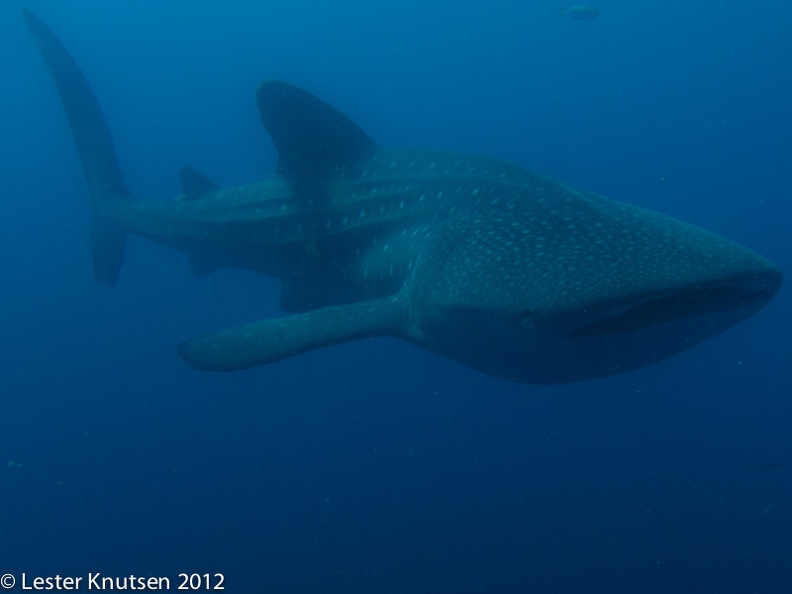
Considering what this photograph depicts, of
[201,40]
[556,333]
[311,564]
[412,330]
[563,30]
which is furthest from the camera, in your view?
[201,40]

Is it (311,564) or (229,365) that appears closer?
(229,365)

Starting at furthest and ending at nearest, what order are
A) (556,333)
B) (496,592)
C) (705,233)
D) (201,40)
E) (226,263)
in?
(201,40) → (496,592) → (226,263) → (705,233) → (556,333)

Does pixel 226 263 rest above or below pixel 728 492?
above

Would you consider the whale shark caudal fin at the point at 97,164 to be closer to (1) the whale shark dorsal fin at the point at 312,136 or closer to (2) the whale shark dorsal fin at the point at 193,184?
(2) the whale shark dorsal fin at the point at 193,184

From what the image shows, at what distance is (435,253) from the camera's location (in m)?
3.92

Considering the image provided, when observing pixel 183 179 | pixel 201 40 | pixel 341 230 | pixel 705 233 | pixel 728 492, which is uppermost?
pixel 201 40

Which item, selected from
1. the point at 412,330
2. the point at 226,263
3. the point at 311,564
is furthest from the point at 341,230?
the point at 311,564

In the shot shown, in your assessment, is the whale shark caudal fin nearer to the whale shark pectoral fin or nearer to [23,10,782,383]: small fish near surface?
[23,10,782,383]: small fish near surface

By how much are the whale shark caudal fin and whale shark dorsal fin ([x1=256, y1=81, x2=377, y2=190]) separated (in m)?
3.19

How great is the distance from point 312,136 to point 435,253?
81.5 inches

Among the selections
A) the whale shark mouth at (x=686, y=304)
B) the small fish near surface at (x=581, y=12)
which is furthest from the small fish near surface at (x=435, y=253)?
the small fish near surface at (x=581, y=12)

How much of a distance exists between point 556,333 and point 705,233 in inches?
37.8

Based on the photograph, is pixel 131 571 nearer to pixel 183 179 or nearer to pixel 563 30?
pixel 183 179

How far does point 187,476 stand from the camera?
33.4 ft
